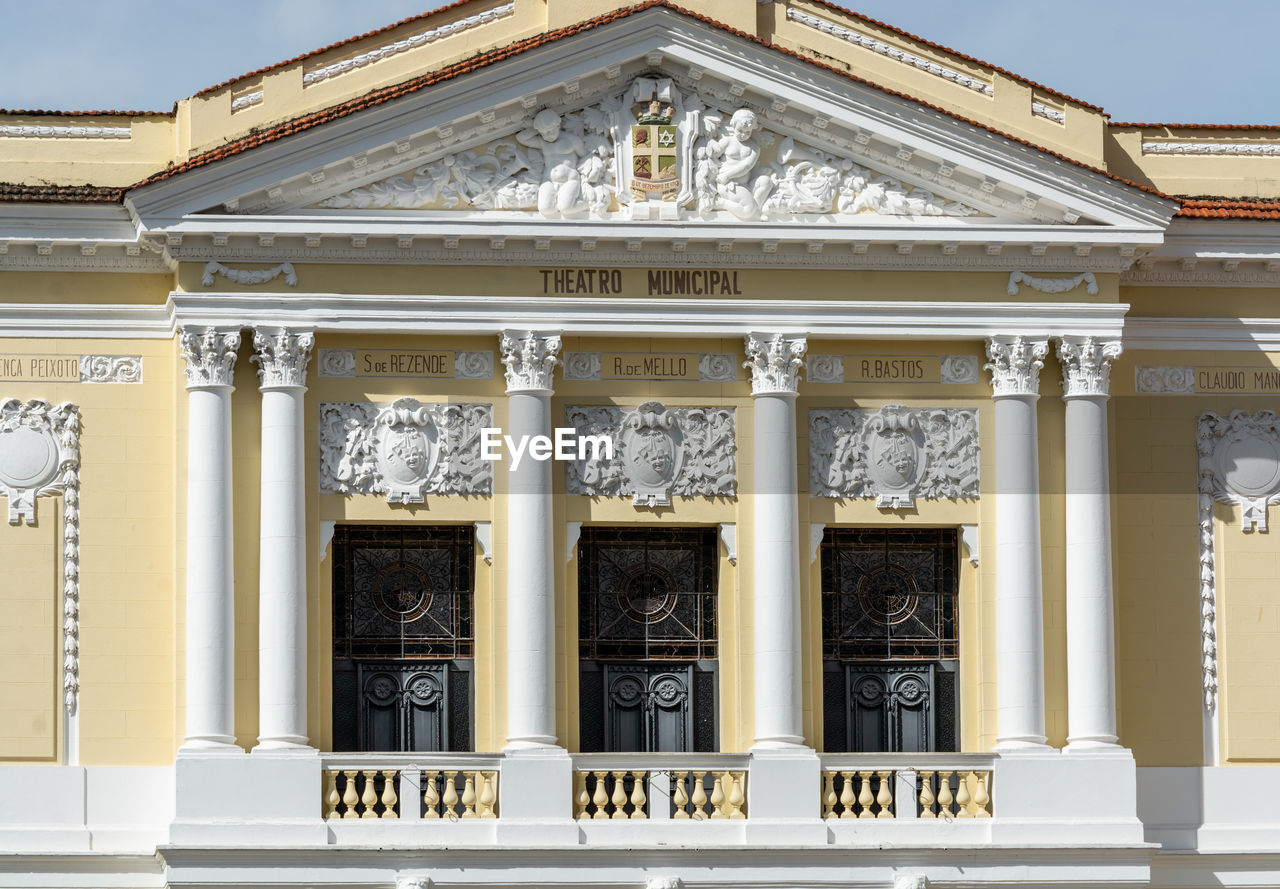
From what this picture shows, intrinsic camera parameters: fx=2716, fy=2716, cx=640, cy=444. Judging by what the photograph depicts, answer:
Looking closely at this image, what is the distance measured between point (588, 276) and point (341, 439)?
316 centimetres

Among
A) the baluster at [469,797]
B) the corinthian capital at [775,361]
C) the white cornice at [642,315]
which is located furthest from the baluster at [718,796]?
the white cornice at [642,315]

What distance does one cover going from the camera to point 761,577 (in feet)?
95.3

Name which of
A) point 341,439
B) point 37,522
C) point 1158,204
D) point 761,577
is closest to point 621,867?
point 761,577

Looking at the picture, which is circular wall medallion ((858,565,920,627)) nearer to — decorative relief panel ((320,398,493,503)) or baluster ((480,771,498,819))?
decorative relief panel ((320,398,493,503))

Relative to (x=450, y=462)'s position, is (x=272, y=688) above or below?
below

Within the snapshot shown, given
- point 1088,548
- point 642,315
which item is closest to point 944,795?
point 1088,548

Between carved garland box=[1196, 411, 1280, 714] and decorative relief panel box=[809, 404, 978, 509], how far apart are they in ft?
9.11

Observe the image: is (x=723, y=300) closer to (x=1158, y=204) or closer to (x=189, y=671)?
(x=1158, y=204)

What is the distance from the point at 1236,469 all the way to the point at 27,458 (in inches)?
524

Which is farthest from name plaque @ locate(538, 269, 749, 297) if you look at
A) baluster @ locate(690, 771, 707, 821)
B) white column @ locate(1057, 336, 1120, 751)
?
baluster @ locate(690, 771, 707, 821)

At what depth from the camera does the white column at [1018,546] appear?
2905cm

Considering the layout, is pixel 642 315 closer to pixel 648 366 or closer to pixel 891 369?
pixel 648 366

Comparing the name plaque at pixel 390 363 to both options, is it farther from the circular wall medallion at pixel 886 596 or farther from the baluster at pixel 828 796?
the baluster at pixel 828 796

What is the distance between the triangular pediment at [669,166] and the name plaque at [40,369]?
91.3 inches
